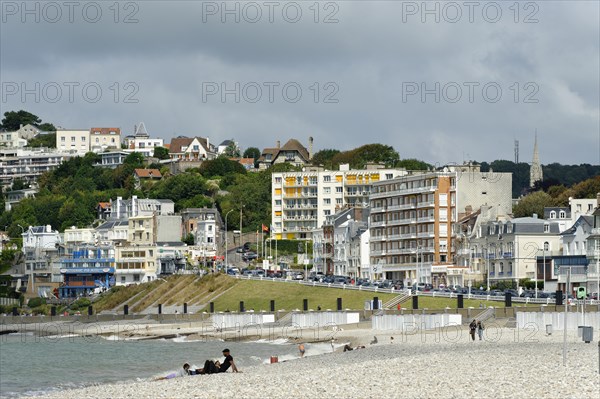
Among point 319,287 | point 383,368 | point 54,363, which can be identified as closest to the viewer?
point 383,368

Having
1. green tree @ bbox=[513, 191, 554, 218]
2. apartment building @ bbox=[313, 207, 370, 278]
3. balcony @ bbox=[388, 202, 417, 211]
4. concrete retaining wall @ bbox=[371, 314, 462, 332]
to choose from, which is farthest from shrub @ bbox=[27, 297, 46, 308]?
concrete retaining wall @ bbox=[371, 314, 462, 332]

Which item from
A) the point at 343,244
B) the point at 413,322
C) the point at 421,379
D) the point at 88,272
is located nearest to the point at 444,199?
the point at 343,244

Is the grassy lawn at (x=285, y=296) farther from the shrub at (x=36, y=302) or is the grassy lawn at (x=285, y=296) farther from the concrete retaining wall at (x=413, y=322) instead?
the shrub at (x=36, y=302)

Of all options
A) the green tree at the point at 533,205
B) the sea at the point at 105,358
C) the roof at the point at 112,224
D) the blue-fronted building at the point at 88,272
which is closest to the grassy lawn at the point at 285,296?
the sea at the point at 105,358

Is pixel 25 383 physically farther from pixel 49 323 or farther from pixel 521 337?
pixel 49 323

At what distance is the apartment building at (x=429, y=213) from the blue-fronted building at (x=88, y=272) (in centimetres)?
4056

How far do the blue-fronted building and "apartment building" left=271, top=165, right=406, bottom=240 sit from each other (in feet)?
75.0

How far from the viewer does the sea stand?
61.2 m

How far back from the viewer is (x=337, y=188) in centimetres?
17938

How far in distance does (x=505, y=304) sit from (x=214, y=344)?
797 inches

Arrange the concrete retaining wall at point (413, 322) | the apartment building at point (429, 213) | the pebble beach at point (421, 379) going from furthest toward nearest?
the apartment building at point (429, 213) → the concrete retaining wall at point (413, 322) → the pebble beach at point (421, 379)

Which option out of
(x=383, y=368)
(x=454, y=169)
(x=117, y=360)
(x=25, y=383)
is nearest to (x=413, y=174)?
(x=454, y=169)

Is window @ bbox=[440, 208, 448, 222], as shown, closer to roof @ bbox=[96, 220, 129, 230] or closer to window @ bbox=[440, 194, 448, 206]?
window @ bbox=[440, 194, 448, 206]

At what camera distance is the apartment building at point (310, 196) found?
178 m
